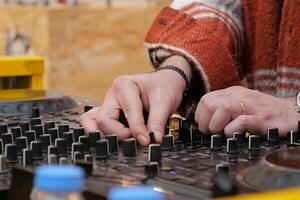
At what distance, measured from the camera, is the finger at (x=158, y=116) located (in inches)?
38.8

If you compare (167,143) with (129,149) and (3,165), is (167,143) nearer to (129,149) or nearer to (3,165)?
(129,149)

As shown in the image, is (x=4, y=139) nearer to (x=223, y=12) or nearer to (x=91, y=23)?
(x=223, y=12)

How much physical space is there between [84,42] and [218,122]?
2.35m

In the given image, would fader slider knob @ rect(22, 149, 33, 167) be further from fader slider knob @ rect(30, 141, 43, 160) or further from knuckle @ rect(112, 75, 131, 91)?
knuckle @ rect(112, 75, 131, 91)

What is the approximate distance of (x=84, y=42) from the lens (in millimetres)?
3305

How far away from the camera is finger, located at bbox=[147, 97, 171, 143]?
3.24 ft

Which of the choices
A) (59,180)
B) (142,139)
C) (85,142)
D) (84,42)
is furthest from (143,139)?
(84,42)

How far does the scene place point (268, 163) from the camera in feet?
2.22

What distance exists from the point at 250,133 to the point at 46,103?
1.38ft

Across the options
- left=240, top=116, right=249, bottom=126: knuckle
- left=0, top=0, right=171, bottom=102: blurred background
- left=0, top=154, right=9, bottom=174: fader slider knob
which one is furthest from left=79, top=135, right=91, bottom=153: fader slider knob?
left=0, top=0, right=171, bottom=102: blurred background

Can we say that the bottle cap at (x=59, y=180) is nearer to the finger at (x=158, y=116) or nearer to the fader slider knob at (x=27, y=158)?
the fader slider knob at (x=27, y=158)

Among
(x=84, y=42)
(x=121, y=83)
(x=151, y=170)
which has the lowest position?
(x=151, y=170)

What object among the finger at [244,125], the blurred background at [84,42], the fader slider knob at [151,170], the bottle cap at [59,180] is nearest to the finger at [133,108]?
the finger at [244,125]

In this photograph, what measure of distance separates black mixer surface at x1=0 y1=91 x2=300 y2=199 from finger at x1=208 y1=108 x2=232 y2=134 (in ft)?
0.10
